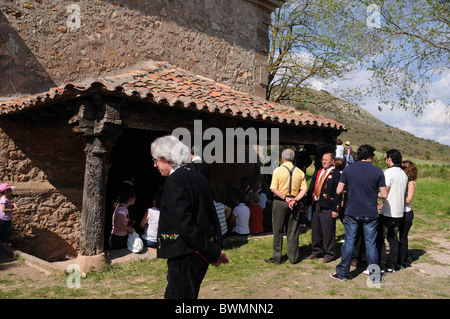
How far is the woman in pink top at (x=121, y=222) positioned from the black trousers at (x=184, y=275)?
4063mm

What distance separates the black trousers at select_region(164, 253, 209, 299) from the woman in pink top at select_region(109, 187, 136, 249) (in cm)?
406

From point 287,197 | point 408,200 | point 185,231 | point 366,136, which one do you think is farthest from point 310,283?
point 366,136

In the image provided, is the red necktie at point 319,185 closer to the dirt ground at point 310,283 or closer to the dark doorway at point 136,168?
the dirt ground at point 310,283

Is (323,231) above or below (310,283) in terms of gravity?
above

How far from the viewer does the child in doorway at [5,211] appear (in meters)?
6.42

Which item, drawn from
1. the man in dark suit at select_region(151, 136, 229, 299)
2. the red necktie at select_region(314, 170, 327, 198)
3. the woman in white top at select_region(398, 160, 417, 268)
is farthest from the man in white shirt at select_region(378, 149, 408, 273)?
the man in dark suit at select_region(151, 136, 229, 299)

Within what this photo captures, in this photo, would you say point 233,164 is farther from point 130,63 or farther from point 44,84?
point 44,84

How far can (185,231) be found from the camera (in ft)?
8.70

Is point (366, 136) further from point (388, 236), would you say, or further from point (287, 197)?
point (287, 197)

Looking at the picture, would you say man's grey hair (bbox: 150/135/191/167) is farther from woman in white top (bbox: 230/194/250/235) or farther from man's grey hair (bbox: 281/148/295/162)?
woman in white top (bbox: 230/194/250/235)

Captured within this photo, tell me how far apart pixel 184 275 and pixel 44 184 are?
5.66 m

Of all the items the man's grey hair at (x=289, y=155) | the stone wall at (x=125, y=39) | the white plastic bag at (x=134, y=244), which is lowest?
the white plastic bag at (x=134, y=244)

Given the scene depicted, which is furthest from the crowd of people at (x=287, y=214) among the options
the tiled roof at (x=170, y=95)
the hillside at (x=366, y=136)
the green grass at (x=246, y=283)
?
the hillside at (x=366, y=136)
